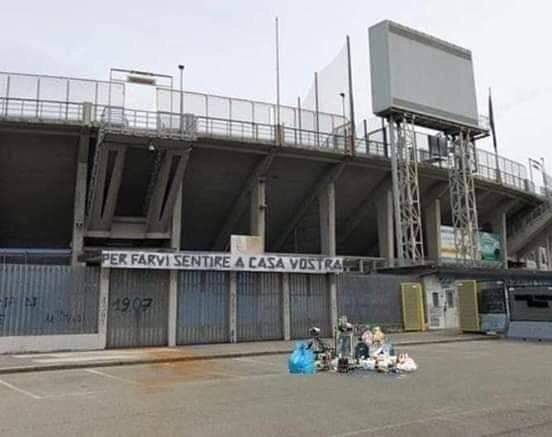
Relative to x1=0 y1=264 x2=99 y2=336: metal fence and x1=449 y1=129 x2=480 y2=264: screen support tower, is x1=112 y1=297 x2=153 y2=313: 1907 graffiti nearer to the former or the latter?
x1=0 y1=264 x2=99 y2=336: metal fence

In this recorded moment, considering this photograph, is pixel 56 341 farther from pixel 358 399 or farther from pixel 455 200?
pixel 455 200

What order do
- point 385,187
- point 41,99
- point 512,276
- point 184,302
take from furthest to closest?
point 385,187 → point 512,276 → point 41,99 → point 184,302

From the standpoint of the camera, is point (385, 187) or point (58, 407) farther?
point (385, 187)

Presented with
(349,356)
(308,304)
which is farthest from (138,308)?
(349,356)

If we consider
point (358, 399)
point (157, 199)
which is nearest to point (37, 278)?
point (157, 199)

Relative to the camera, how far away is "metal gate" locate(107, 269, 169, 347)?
68.9 ft

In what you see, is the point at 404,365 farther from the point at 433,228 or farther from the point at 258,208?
the point at 433,228

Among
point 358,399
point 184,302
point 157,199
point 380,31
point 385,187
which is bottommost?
point 358,399

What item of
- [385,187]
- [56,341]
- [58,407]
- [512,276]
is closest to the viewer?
[58,407]

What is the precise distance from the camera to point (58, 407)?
9062 millimetres

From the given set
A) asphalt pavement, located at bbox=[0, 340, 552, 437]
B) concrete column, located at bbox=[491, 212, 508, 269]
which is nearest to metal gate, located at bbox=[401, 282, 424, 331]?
asphalt pavement, located at bbox=[0, 340, 552, 437]

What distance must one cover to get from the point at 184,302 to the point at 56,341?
4.98 metres

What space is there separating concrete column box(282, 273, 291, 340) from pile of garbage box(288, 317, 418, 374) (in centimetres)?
950

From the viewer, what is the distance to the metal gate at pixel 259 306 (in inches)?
926
